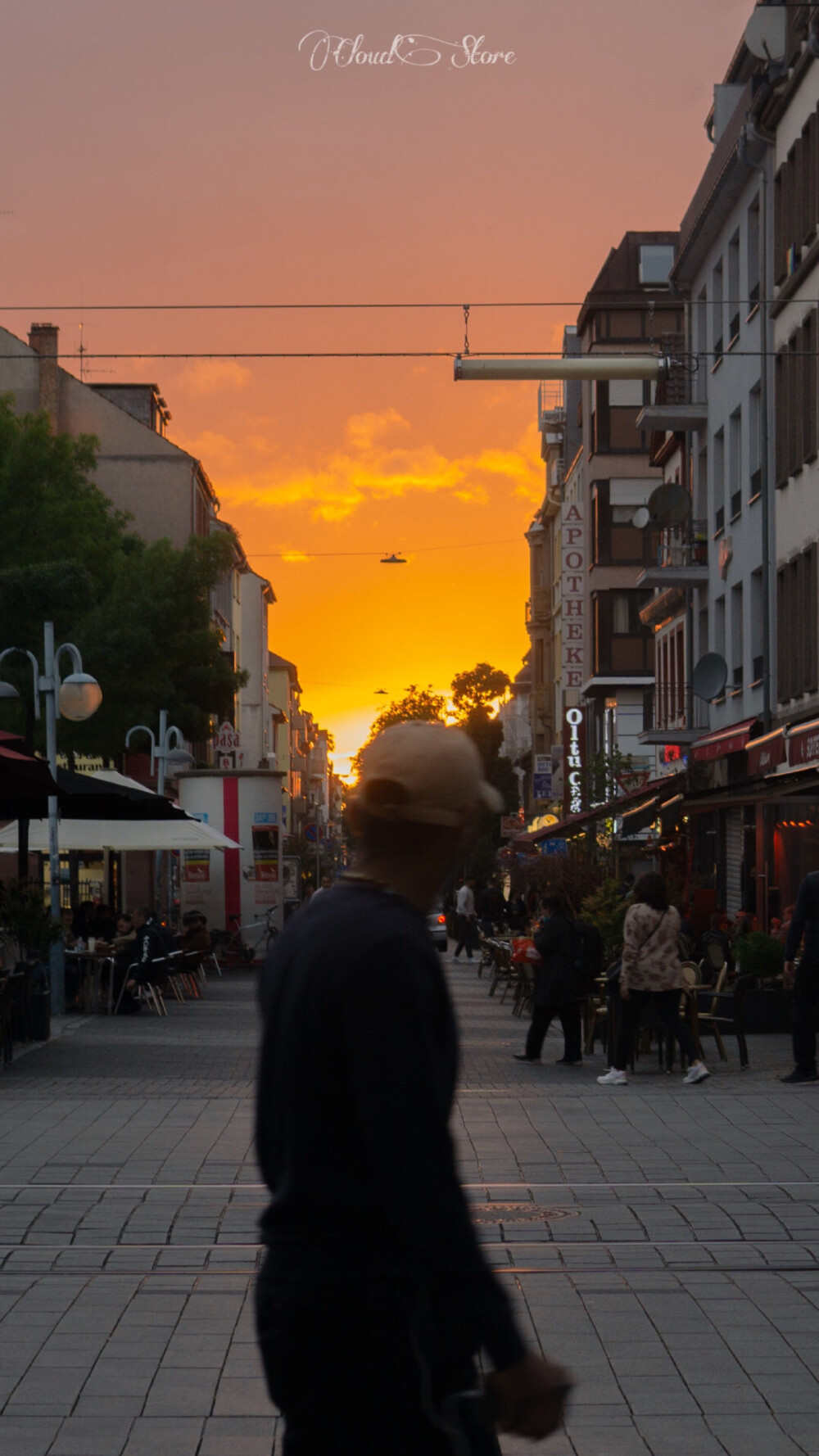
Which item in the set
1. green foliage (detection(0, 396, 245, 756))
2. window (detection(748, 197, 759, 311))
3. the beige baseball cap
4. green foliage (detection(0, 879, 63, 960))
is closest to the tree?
green foliage (detection(0, 396, 245, 756))

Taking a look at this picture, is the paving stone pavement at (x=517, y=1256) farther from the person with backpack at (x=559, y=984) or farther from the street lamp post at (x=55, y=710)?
the street lamp post at (x=55, y=710)

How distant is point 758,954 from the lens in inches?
806

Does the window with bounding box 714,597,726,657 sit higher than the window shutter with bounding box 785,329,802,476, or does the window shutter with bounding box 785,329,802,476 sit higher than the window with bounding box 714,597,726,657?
the window shutter with bounding box 785,329,802,476

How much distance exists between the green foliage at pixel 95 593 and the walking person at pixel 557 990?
13.7 metres

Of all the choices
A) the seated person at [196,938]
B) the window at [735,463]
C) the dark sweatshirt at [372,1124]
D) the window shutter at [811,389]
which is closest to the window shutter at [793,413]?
the window shutter at [811,389]

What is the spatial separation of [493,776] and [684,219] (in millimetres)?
57831

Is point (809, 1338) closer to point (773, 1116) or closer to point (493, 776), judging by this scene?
point (773, 1116)

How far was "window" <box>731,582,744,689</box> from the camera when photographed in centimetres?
3781

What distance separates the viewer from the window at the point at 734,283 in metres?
38.3

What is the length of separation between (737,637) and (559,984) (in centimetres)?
2191

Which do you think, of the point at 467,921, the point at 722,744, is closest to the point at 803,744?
the point at 722,744

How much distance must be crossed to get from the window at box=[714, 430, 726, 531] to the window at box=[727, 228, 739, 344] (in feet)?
7.11

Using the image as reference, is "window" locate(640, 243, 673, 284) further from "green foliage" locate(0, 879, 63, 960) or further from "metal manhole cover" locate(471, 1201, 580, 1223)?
"metal manhole cover" locate(471, 1201, 580, 1223)

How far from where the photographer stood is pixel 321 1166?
2.98 m
